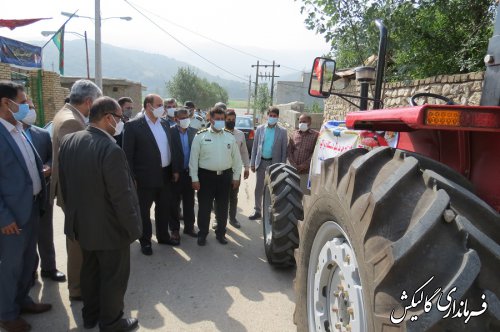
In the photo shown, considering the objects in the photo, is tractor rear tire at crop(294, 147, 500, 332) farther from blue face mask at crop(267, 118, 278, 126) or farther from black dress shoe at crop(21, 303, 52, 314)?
blue face mask at crop(267, 118, 278, 126)

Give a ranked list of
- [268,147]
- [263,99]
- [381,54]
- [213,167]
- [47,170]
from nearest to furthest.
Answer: [381,54] < [47,170] < [213,167] < [268,147] < [263,99]

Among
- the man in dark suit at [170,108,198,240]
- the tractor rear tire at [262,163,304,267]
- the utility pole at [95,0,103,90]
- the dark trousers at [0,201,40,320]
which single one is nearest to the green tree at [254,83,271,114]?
the utility pole at [95,0,103,90]

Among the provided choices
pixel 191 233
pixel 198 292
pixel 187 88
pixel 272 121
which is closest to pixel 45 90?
pixel 272 121

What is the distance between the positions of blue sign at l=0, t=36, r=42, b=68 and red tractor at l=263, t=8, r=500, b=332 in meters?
15.4

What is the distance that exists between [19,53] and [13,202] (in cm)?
1459

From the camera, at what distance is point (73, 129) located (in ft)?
10.3

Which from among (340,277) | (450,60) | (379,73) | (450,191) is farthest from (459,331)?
(450,60)

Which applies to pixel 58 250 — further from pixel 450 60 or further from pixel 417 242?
pixel 450 60

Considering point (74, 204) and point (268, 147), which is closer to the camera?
point (74, 204)

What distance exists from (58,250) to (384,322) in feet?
13.8

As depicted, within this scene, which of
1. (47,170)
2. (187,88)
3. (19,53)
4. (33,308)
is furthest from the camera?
(187,88)

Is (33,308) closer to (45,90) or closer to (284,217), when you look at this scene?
A: (284,217)

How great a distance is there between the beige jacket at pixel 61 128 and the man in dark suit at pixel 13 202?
28cm

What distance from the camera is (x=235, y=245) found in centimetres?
479
